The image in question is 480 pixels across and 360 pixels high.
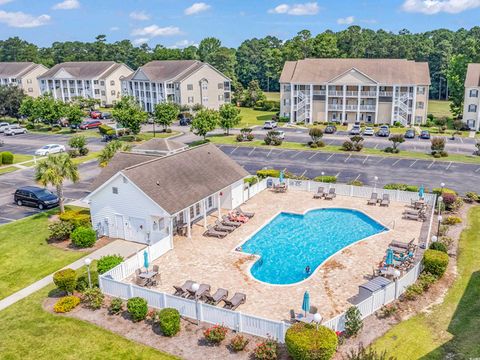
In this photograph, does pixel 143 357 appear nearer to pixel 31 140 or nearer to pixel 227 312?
pixel 227 312

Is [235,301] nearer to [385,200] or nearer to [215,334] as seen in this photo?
[215,334]

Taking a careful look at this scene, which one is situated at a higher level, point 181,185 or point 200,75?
point 200,75

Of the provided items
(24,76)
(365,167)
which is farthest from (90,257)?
(24,76)

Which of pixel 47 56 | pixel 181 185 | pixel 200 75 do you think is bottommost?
pixel 181 185

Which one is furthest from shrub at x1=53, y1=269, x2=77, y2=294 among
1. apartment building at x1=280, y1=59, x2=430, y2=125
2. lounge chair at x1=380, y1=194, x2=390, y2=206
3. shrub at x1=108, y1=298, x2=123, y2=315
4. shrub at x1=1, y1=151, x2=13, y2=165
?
apartment building at x1=280, y1=59, x2=430, y2=125

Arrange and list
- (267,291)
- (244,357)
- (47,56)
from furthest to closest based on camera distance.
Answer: (47,56)
(267,291)
(244,357)

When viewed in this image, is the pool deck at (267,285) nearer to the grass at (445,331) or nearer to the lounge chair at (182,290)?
the lounge chair at (182,290)

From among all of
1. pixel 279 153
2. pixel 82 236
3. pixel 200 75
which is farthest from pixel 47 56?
pixel 82 236

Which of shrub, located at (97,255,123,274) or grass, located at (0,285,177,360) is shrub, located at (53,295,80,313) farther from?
shrub, located at (97,255,123,274)

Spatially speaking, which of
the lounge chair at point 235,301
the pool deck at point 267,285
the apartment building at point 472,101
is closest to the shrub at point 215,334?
the lounge chair at point 235,301
